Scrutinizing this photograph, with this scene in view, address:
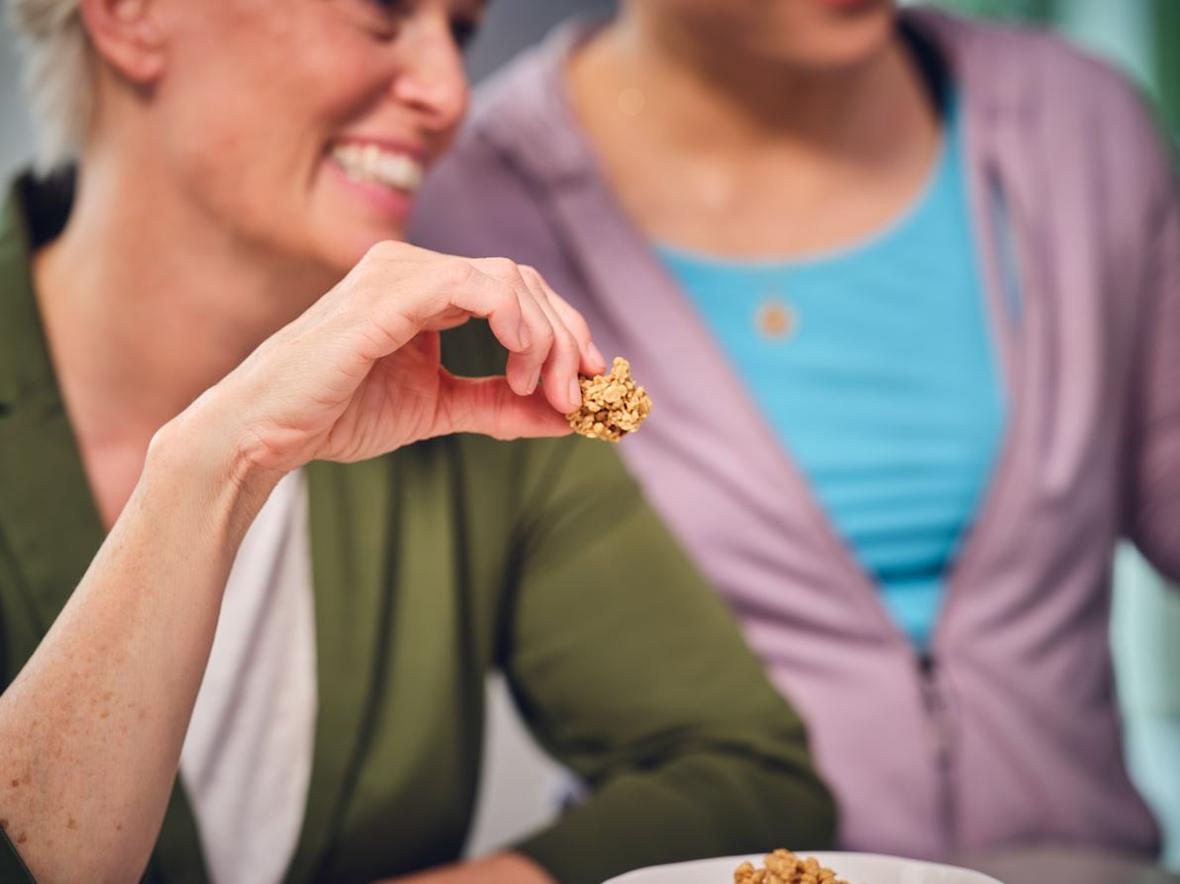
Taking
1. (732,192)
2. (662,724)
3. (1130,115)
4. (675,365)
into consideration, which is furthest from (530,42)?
(662,724)

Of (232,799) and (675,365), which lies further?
(675,365)

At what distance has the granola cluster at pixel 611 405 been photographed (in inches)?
20.7

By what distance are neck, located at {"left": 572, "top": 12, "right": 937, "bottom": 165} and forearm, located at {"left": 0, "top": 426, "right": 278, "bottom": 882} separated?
0.56 meters

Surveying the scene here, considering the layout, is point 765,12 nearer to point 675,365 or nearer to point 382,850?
point 675,365

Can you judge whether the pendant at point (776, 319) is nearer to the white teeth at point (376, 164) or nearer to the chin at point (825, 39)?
the chin at point (825, 39)

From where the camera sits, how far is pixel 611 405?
→ 52 cm

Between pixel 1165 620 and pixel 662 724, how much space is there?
26.3 inches

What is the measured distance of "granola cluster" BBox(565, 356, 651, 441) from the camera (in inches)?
20.7

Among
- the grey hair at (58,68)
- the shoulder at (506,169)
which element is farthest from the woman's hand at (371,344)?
the shoulder at (506,169)

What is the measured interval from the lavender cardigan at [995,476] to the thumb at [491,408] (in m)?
0.30

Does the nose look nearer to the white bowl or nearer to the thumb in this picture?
the thumb

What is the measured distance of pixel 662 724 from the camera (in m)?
0.75

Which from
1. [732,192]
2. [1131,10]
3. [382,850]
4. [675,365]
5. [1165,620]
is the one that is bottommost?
[1165,620]

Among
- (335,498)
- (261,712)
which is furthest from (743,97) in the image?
(261,712)
